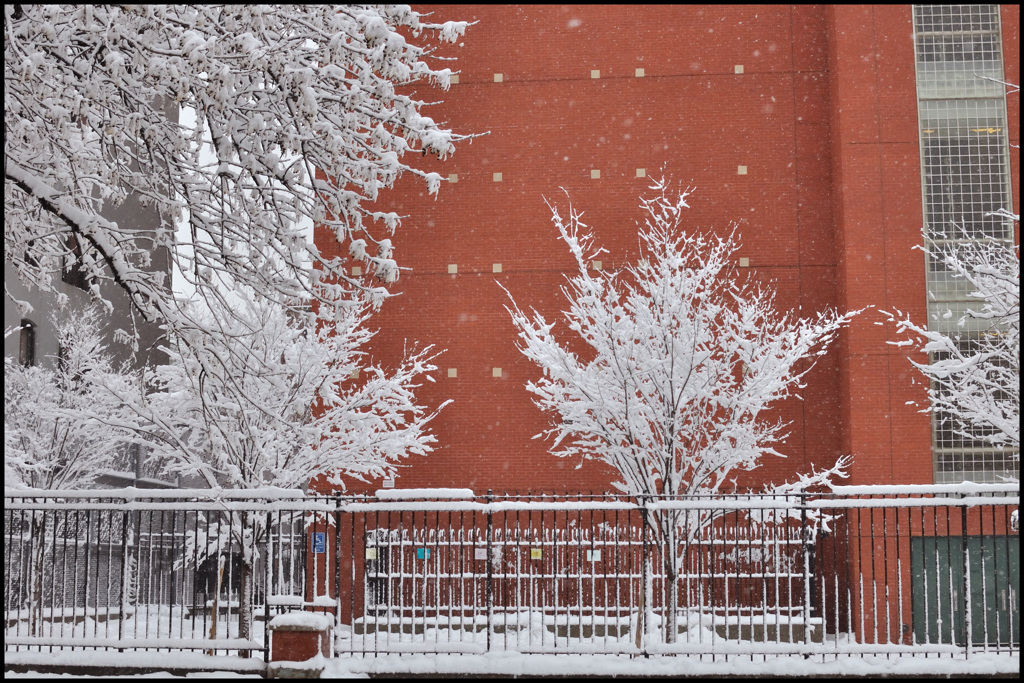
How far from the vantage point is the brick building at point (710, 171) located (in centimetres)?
2245

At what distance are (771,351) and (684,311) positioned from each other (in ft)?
7.49

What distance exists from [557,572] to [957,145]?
1362 cm

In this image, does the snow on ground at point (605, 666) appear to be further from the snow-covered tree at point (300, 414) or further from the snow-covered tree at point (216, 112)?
the snow-covered tree at point (300, 414)

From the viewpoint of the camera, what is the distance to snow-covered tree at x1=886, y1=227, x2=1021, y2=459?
13828 mm

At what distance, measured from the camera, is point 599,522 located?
2267cm

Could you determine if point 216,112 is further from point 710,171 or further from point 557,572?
point 710,171

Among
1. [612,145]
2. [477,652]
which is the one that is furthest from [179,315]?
[612,145]

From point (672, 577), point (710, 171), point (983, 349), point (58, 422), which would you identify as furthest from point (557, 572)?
point (58, 422)

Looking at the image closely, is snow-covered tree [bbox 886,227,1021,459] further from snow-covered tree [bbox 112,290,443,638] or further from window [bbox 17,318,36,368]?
window [bbox 17,318,36,368]

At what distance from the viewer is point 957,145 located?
74.0 feet

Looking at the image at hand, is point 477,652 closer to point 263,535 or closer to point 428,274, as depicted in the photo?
point 263,535

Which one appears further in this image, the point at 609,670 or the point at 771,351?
the point at 771,351

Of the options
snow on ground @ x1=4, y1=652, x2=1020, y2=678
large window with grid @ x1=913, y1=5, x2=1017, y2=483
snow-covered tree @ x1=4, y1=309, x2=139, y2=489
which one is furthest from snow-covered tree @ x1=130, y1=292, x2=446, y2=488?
large window with grid @ x1=913, y1=5, x2=1017, y2=483

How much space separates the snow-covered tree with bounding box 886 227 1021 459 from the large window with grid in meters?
0.24
